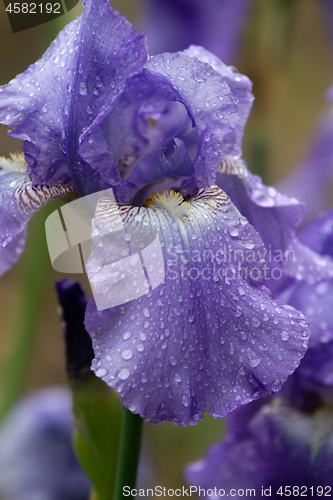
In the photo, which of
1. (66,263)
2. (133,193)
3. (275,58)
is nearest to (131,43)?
(133,193)

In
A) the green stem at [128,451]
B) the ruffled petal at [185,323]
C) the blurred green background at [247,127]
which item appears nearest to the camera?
the ruffled petal at [185,323]

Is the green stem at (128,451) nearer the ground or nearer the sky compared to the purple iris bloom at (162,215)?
nearer the ground

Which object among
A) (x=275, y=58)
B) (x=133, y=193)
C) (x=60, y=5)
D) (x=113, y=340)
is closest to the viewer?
(x=113, y=340)

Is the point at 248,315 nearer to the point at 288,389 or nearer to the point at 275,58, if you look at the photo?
the point at 288,389

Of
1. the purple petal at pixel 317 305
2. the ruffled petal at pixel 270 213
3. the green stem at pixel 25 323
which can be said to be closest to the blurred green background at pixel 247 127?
the green stem at pixel 25 323

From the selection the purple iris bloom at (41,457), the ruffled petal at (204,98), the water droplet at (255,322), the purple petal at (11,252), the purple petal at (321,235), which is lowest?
the purple iris bloom at (41,457)

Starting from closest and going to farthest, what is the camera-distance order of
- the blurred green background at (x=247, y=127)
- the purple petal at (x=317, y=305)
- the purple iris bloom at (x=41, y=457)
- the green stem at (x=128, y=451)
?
the green stem at (x=128, y=451)
the purple petal at (x=317, y=305)
the blurred green background at (x=247, y=127)
the purple iris bloom at (x=41, y=457)

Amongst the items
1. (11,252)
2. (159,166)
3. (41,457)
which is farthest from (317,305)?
(41,457)

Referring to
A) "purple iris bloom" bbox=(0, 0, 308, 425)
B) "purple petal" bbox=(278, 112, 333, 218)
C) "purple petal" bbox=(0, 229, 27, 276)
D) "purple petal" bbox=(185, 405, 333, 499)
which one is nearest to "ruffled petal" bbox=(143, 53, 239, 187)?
"purple iris bloom" bbox=(0, 0, 308, 425)

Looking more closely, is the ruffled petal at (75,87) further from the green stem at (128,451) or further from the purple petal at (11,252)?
the green stem at (128,451)
